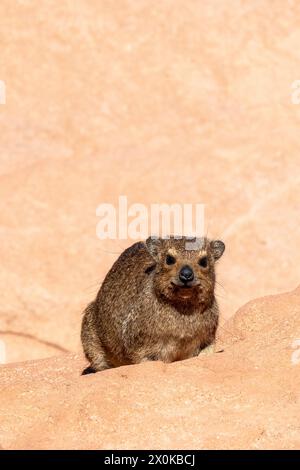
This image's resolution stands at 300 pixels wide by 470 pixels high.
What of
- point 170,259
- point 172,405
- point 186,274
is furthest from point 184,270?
point 172,405

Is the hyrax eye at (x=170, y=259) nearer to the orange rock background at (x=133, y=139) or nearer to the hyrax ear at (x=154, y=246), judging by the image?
the hyrax ear at (x=154, y=246)

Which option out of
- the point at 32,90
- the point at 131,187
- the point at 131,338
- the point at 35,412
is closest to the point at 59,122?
the point at 32,90

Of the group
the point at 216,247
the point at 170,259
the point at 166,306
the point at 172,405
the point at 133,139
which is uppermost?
the point at 133,139

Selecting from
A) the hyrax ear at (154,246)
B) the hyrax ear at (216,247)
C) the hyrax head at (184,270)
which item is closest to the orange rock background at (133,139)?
the hyrax ear at (216,247)

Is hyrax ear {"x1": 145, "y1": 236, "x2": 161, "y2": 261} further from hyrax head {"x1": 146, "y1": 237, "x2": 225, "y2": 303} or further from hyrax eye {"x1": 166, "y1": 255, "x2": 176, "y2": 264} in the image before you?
hyrax eye {"x1": 166, "y1": 255, "x2": 176, "y2": 264}

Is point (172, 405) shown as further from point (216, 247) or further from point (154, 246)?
point (216, 247)

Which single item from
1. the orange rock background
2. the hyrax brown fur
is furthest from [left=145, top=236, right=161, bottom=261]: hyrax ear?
the orange rock background

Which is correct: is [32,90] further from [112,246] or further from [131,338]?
[131,338]
